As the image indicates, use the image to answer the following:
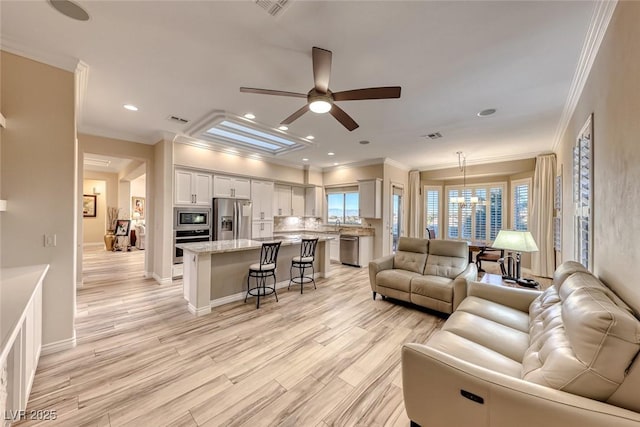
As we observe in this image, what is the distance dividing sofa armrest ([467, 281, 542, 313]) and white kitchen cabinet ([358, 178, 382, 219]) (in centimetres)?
383

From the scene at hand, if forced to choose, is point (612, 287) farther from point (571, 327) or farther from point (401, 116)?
point (401, 116)

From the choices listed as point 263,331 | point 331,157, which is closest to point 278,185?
point 331,157

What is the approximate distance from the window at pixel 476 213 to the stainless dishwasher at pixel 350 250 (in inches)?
120

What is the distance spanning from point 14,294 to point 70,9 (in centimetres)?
215

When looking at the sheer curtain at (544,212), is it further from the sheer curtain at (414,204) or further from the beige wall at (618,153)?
the beige wall at (618,153)

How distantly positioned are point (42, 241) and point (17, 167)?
0.72 m

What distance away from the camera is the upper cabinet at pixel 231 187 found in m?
5.62

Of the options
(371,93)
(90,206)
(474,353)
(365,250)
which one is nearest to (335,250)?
(365,250)

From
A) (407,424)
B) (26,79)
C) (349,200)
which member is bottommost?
(407,424)

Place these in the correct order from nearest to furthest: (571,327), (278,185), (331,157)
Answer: (571,327)
(331,157)
(278,185)

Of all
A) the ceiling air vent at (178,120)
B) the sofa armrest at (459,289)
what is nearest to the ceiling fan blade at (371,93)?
the sofa armrest at (459,289)

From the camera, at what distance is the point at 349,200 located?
7582 mm

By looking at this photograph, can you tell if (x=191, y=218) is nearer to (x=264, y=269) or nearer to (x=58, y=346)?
(x=264, y=269)

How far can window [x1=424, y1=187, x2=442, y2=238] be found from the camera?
26.1 ft
